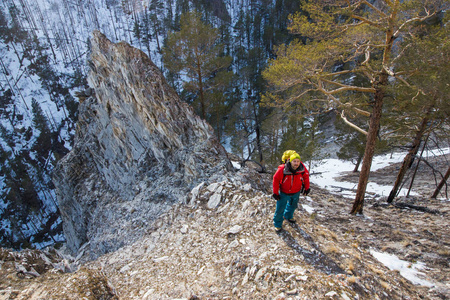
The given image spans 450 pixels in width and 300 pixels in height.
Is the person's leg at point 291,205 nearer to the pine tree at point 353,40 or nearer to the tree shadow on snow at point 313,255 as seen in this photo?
the tree shadow on snow at point 313,255

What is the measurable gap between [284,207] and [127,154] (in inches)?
490

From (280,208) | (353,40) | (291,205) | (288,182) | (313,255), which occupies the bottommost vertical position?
(313,255)

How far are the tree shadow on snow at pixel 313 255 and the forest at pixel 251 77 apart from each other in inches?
177

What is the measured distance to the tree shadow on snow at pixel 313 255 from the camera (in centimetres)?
395

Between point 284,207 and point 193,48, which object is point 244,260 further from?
point 193,48

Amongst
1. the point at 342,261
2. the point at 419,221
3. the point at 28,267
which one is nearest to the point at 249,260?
the point at 342,261

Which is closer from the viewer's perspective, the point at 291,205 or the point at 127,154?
the point at 291,205

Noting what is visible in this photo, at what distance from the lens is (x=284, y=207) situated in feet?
15.3

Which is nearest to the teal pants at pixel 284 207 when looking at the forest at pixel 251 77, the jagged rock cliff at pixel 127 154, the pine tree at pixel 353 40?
the jagged rock cliff at pixel 127 154

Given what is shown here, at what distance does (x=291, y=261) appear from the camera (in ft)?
13.0

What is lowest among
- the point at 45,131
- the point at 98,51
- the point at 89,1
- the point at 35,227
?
the point at 35,227

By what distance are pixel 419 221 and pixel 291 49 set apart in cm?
783

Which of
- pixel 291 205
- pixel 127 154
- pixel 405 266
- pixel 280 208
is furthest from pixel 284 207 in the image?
pixel 127 154

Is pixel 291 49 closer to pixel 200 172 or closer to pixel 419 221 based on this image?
pixel 200 172
